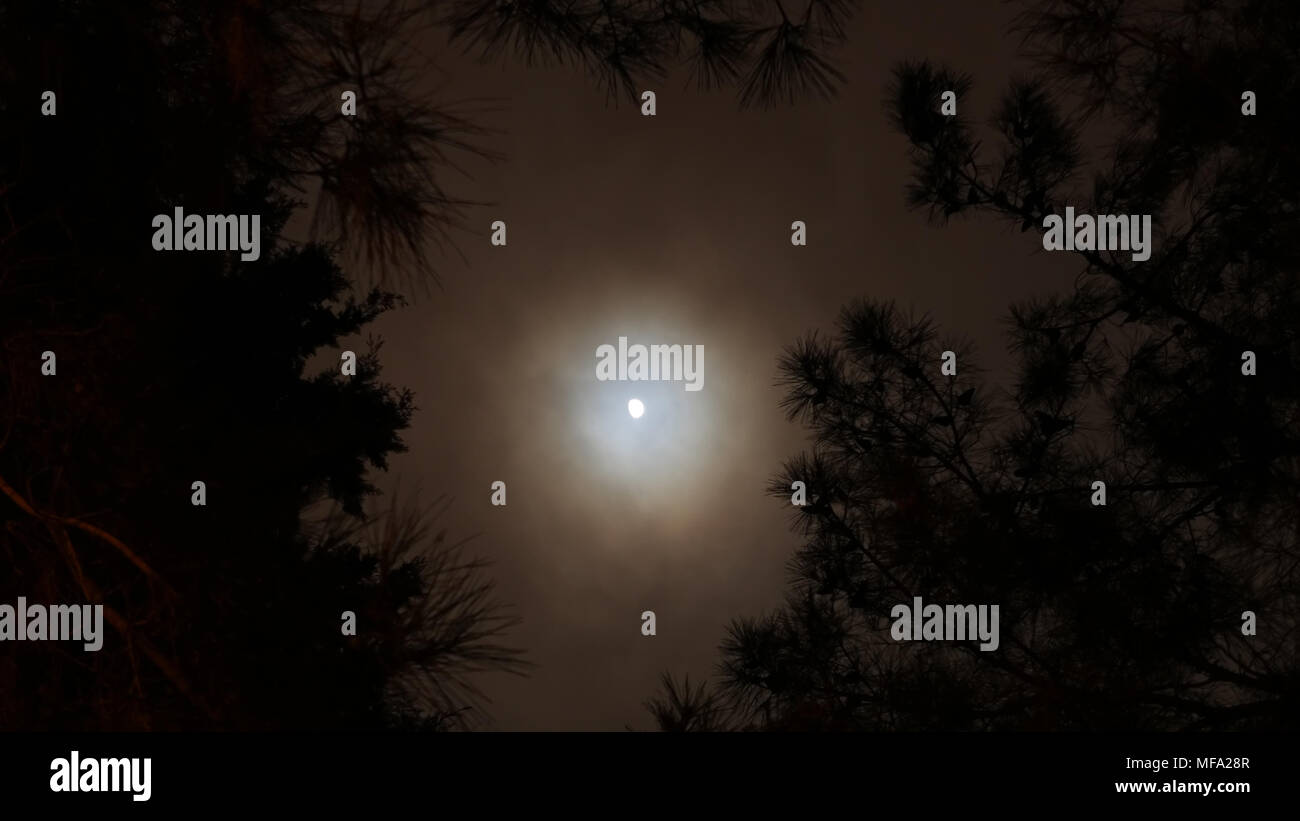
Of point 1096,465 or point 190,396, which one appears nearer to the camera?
point 190,396

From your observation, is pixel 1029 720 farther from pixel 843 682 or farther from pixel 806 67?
pixel 806 67

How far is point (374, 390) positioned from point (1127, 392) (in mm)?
1604

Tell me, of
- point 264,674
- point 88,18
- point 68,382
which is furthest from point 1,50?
point 264,674

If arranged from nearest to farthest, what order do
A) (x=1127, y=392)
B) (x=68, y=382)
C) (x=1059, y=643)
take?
(x=68, y=382), (x=1059, y=643), (x=1127, y=392)

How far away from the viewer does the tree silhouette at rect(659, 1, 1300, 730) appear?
1723mm

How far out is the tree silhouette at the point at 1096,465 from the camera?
1723mm

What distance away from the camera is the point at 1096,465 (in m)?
1.96
